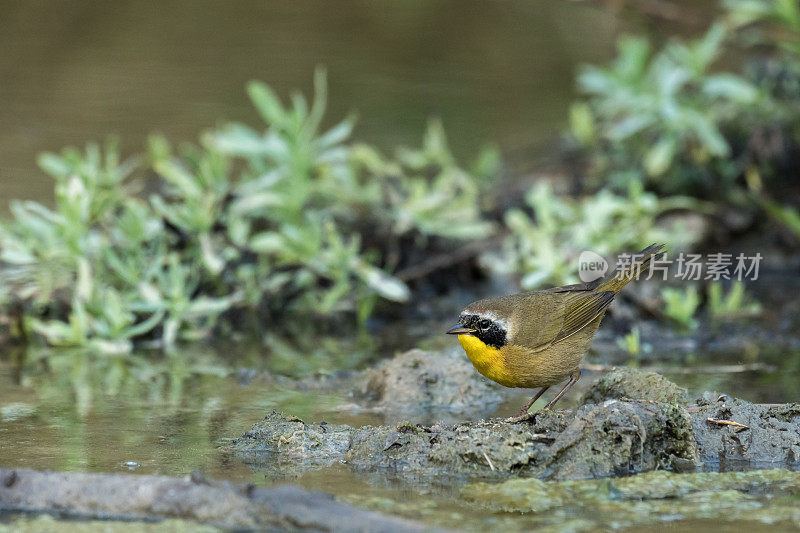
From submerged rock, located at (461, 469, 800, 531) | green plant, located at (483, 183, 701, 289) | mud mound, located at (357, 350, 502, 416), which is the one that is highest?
green plant, located at (483, 183, 701, 289)

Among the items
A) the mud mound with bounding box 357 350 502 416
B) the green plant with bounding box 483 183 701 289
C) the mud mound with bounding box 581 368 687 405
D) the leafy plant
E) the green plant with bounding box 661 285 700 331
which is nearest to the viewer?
the mud mound with bounding box 581 368 687 405

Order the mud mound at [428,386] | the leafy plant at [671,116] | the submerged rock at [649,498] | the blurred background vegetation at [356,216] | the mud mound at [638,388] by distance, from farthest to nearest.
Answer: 1. the leafy plant at [671,116]
2. the blurred background vegetation at [356,216]
3. the mud mound at [428,386]
4. the mud mound at [638,388]
5. the submerged rock at [649,498]

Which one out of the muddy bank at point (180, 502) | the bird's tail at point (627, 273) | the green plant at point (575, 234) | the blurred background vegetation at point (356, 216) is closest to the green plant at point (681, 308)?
the blurred background vegetation at point (356, 216)

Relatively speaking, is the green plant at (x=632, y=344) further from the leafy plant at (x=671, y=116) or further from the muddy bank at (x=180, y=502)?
the muddy bank at (x=180, y=502)

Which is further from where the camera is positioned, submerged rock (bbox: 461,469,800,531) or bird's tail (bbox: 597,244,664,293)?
bird's tail (bbox: 597,244,664,293)

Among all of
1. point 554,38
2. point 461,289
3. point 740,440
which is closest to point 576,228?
point 461,289

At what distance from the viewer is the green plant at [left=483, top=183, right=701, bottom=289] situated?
6.18 m

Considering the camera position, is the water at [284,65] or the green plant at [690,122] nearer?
the green plant at [690,122]

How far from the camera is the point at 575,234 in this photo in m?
6.50

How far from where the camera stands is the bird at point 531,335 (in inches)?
162

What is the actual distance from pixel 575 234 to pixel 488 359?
8.53 ft

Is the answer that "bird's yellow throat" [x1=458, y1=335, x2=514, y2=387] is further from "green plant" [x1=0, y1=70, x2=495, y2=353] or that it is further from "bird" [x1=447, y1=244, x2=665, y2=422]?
"green plant" [x1=0, y1=70, x2=495, y2=353]

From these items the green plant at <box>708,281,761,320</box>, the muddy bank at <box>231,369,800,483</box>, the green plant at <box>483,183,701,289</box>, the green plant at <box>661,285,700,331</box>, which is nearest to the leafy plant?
the green plant at <box>483,183,701,289</box>

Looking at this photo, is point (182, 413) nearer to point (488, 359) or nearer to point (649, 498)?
point (488, 359)
